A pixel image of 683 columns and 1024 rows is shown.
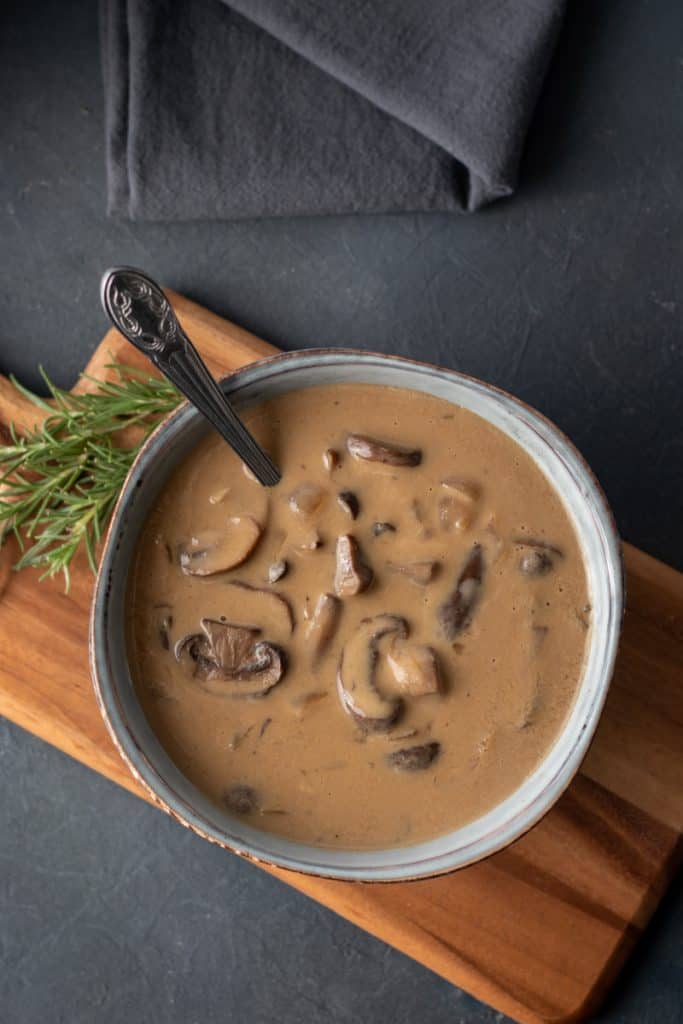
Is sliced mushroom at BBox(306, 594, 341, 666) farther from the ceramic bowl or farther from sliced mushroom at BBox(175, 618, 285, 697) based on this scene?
the ceramic bowl

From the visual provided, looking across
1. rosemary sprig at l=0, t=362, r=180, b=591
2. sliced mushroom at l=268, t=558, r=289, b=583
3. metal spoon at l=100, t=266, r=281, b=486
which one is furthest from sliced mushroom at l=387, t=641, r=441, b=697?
rosemary sprig at l=0, t=362, r=180, b=591

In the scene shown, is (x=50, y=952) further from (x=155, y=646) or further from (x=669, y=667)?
(x=669, y=667)

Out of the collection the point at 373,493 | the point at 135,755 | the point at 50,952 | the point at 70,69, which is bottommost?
the point at 50,952

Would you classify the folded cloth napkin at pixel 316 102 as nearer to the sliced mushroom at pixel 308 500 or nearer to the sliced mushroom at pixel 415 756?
the sliced mushroom at pixel 308 500

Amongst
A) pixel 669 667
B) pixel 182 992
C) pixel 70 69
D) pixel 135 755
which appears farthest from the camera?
pixel 70 69

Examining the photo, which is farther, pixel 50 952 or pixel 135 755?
pixel 50 952

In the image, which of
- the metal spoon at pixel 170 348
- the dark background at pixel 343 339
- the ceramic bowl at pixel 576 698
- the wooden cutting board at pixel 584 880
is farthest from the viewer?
the dark background at pixel 343 339

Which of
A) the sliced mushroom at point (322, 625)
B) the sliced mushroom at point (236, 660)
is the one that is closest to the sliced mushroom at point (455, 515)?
the sliced mushroom at point (322, 625)

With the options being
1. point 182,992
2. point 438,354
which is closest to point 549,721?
point 438,354
